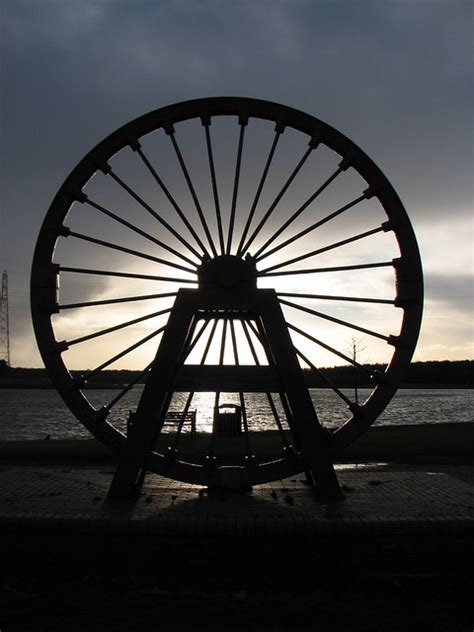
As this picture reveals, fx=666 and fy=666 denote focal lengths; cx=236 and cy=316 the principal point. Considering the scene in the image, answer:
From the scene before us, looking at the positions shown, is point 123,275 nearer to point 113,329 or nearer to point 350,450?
point 113,329

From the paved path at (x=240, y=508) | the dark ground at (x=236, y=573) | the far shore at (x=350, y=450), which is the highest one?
the far shore at (x=350, y=450)

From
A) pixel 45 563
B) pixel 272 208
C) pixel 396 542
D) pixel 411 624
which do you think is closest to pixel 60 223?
pixel 272 208

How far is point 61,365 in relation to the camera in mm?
10383

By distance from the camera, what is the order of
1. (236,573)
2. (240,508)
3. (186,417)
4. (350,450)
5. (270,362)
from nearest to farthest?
(236,573)
(240,508)
(270,362)
(350,450)
(186,417)

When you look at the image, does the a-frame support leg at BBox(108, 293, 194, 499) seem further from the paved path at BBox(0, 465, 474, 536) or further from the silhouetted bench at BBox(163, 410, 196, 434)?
the silhouetted bench at BBox(163, 410, 196, 434)

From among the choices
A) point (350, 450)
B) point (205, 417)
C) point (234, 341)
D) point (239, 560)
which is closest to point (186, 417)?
point (350, 450)

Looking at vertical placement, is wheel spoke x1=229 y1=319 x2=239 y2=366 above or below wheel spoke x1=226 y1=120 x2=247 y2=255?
below

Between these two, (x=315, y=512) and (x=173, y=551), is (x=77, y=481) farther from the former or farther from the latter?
(x=315, y=512)

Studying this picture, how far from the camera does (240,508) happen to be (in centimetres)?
894

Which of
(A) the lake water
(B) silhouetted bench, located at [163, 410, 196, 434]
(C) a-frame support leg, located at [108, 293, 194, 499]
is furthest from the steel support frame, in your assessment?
(A) the lake water

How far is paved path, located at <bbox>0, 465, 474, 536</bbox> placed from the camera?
802 centimetres

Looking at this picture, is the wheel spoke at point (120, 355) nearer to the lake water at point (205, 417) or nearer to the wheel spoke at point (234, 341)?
the wheel spoke at point (234, 341)

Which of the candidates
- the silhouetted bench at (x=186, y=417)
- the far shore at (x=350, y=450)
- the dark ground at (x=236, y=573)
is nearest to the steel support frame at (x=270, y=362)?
the dark ground at (x=236, y=573)

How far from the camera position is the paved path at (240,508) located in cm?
802
